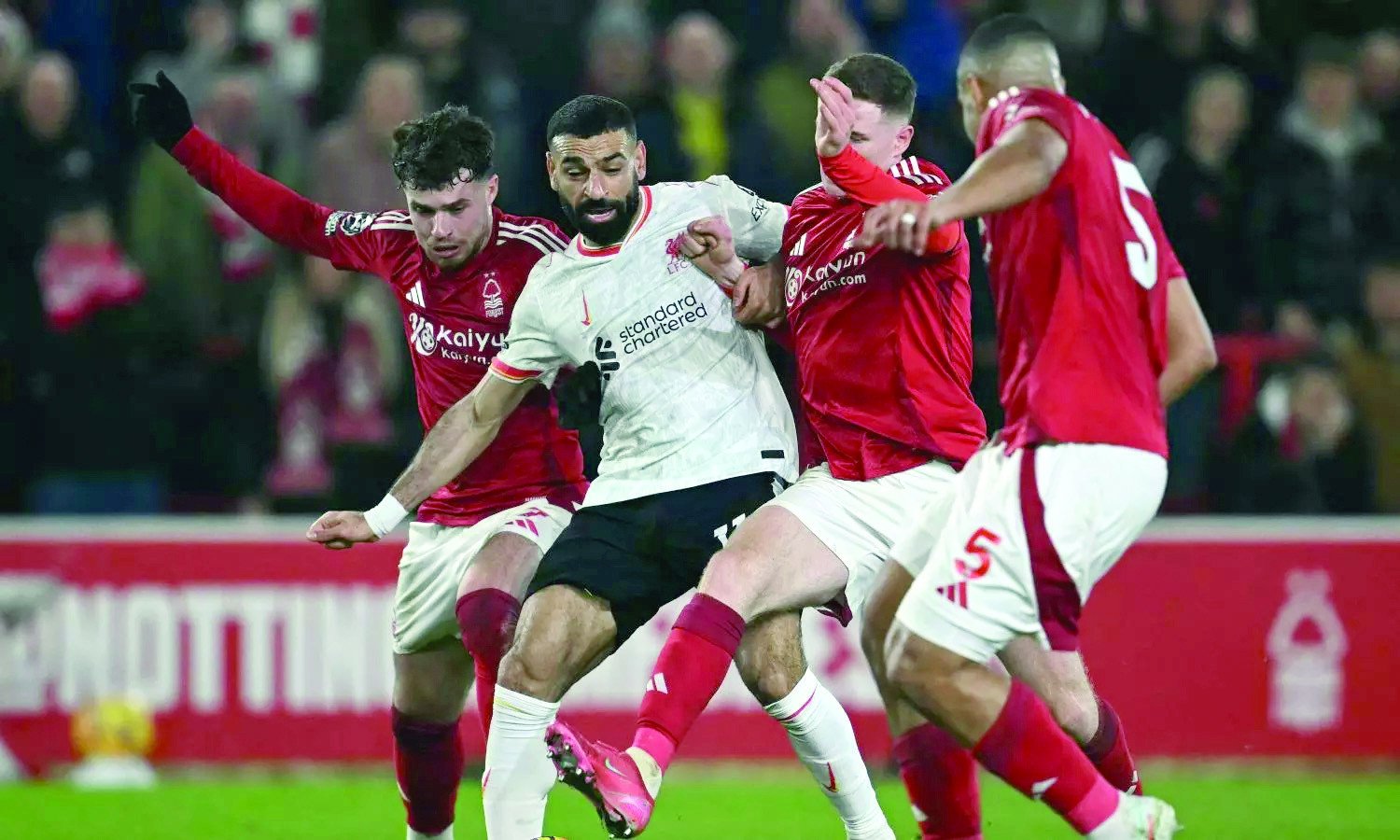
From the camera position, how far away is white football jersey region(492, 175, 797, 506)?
20.1ft

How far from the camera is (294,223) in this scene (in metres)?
6.82

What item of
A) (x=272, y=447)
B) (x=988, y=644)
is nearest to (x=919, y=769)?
(x=988, y=644)

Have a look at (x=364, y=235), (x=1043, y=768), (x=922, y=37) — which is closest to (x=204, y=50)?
(x=922, y=37)

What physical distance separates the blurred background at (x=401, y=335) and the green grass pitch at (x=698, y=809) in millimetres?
309

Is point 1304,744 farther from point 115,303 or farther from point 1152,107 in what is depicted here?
point 115,303

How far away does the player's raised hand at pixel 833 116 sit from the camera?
221 inches

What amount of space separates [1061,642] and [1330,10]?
8144 millimetres

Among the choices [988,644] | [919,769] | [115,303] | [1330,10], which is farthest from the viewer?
[1330,10]

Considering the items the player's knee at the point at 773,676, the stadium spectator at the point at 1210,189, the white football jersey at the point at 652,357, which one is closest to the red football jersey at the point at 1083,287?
the player's knee at the point at 773,676

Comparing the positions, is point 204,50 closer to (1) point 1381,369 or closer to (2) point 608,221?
(2) point 608,221

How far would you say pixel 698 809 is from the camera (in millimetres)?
8656

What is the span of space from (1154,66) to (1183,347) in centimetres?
627

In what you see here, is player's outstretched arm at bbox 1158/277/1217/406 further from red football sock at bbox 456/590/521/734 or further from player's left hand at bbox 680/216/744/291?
red football sock at bbox 456/590/521/734

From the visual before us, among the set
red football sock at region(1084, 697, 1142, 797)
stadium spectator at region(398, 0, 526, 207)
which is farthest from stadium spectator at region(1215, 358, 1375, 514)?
red football sock at region(1084, 697, 1142, 797)
